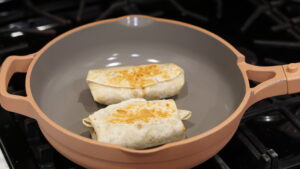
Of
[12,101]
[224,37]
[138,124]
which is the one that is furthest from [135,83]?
[224,37]

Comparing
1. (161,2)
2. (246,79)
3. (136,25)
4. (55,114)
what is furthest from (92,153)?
(161,2)

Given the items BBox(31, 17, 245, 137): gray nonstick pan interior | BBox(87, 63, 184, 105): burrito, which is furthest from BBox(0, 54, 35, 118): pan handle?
BBox(87, 63, 184, 105): burrito

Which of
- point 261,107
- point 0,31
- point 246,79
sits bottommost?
point 261,107

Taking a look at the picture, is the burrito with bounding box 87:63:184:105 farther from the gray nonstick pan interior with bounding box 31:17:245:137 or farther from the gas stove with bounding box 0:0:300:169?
the gas stove with bounding box 0:0:300:169

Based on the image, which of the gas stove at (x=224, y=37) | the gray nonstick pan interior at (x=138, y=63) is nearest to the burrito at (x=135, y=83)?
the gray nonstick pan interior at (x=138, y=63)

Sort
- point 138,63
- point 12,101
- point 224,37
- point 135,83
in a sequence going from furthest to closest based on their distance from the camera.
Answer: point 224,37 → point 138,63 → point 135,83 → point 12,101

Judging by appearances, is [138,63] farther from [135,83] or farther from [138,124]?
[138,124]

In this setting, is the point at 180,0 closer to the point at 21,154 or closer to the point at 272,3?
the point at 272,3
